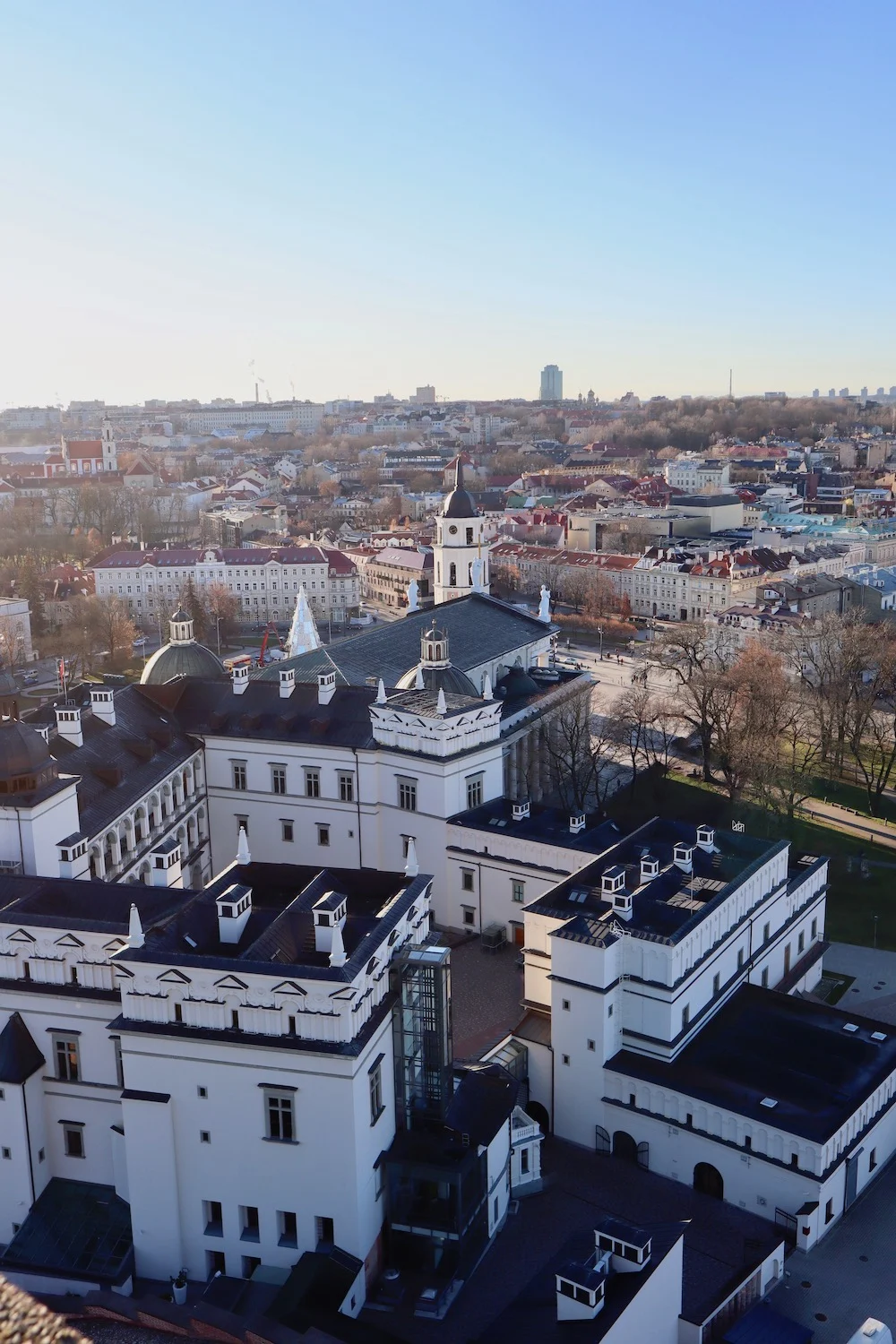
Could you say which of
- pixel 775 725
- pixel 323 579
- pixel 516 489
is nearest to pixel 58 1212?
pixel 775 725

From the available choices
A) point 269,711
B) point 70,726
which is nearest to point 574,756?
point 269,711

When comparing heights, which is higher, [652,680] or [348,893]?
[348,893]

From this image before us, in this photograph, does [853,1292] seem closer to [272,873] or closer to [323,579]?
[272,873]

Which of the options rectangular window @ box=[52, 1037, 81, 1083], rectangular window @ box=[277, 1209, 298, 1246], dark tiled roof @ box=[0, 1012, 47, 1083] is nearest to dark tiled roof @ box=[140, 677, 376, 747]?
rectangular window @ box=[52, 1037, 81, 1083]

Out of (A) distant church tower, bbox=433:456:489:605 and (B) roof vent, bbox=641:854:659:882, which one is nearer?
(B) roof vent, bbox=641:854:659:882

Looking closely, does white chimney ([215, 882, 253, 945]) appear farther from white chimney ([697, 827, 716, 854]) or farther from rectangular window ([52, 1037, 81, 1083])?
white chimney ([697, 827, 716, 854])

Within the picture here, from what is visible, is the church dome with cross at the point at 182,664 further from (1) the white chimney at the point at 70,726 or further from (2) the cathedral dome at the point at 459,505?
(2) the cathedral dome at the point at 459,505

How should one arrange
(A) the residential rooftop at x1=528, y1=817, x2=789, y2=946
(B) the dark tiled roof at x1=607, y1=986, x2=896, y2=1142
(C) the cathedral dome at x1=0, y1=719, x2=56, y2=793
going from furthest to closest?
(C) the cathedral dome at x1=0, y1=719, x2=56, y2=793
(A) the residential rooftop at x1=528, y1=817, x2=789, y2=946
(B) the dark tiled roof at x1=607, y1=986, x2=896, y2=1142

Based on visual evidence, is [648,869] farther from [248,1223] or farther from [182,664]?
[182,664]
